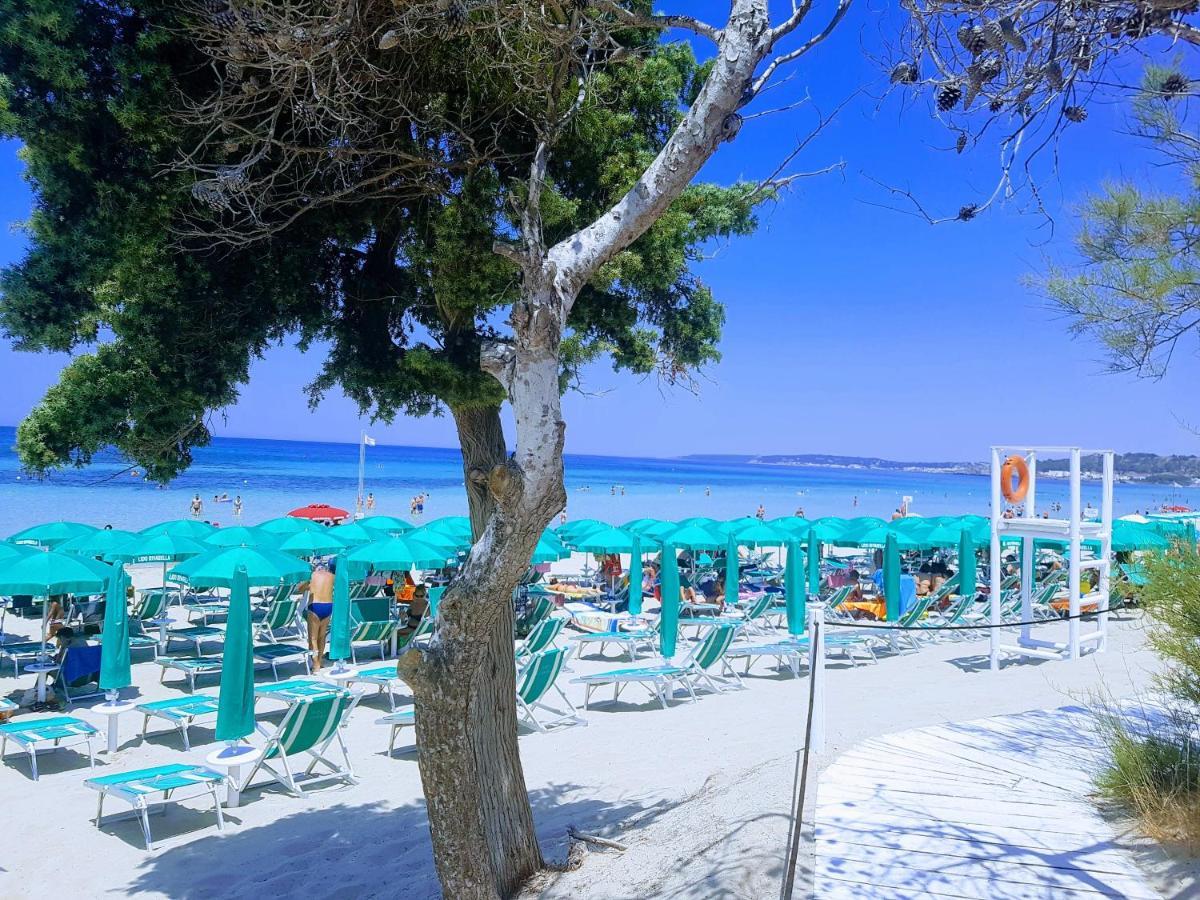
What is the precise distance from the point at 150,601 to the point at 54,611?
146 centimetres

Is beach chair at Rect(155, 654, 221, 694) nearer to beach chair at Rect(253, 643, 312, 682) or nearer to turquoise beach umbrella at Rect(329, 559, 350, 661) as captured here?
beach chair at Rect(253, 643, 312, 682)

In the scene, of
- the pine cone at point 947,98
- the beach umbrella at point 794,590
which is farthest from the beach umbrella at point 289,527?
the pine cone at point 947,98

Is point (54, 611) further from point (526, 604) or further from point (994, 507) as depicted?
point (994, 507)

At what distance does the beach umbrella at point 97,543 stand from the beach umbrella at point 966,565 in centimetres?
1370

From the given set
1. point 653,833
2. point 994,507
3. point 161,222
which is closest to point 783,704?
point 994,507

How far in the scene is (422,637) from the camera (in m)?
11.7

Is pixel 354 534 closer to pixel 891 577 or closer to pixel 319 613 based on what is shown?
pixel 319 613

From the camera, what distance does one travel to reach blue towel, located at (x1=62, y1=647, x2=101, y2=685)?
9250 mm

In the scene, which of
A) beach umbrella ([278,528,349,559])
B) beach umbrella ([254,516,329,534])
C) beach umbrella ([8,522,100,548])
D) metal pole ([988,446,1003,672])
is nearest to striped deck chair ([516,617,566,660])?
beach umbrella ([278,528,349,559])

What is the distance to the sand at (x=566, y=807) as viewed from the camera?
471cm

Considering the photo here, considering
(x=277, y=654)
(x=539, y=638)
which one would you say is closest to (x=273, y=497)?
(x=277, y=654)

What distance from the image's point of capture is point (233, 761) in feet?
22.5

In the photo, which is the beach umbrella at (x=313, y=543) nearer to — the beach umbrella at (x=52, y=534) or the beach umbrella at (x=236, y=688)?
the beach umbrella at (x=52, y=534)

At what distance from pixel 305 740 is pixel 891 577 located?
10.2 m
